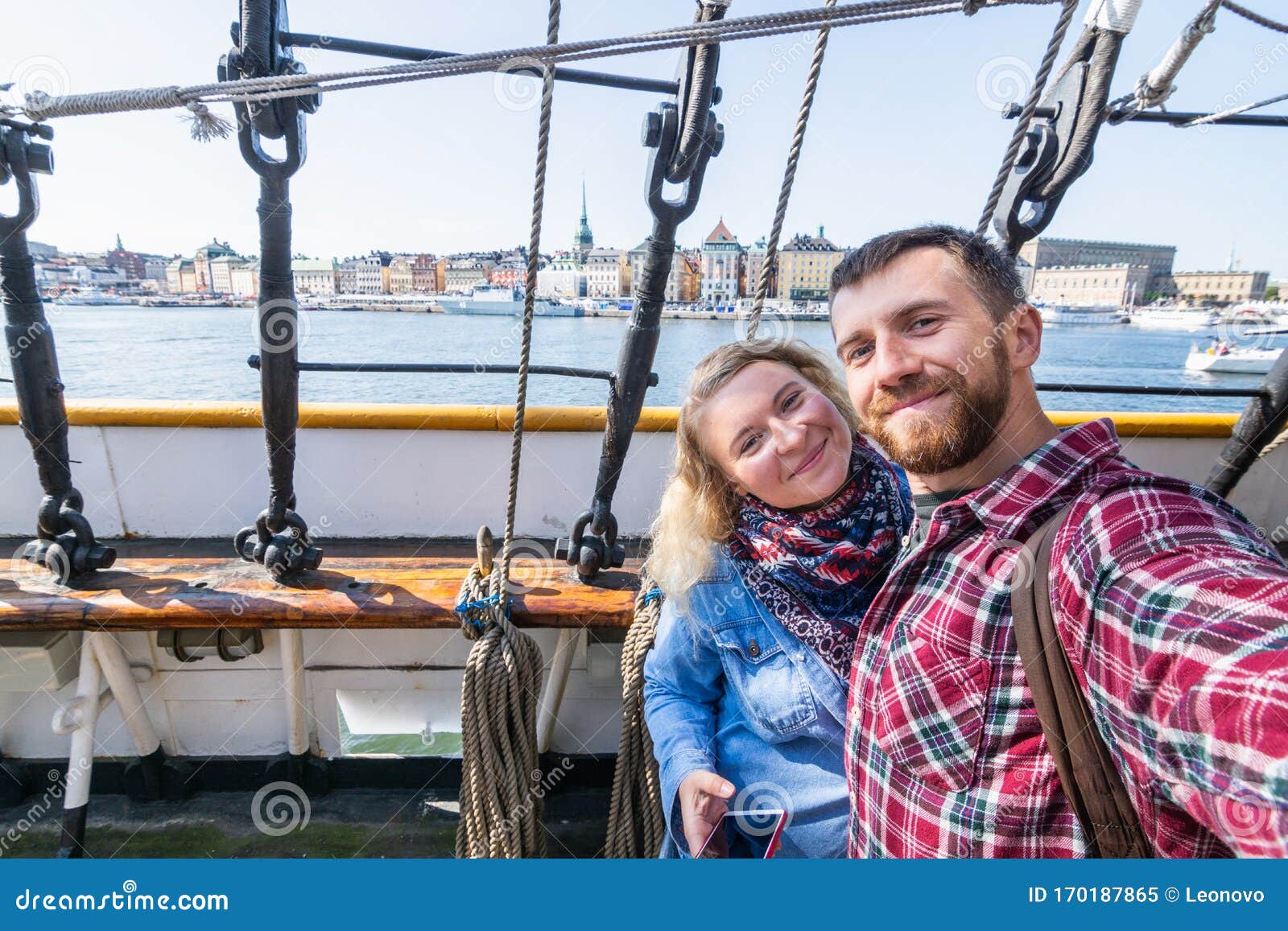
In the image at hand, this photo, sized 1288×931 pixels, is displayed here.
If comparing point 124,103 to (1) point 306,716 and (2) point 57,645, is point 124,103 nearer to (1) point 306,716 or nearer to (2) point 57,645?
(2) point 57,645

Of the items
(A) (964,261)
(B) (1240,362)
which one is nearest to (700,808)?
(A) (964,261)

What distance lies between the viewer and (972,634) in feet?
2.38

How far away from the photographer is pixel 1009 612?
2.33ft

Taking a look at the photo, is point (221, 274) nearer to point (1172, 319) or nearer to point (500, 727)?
point (500, 727)

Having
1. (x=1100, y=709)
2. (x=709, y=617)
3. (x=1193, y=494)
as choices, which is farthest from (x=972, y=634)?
(x=709, y=617)

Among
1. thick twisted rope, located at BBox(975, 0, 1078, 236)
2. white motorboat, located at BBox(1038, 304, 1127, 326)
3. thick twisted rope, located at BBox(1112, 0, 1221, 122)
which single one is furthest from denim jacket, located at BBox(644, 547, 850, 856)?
white motorboat, located at BBox(1038, 304, 1127, 326)

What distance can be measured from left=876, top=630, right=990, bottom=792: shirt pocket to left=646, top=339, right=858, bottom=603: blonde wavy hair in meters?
0.41

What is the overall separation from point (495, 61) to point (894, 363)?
81 cm

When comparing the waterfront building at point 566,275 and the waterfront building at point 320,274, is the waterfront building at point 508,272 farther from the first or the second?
the waterfront building at point 320,274

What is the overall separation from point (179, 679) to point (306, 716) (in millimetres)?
385

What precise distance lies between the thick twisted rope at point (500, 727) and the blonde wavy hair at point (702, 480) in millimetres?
459

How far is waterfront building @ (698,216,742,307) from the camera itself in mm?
17594

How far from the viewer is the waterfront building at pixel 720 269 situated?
17594 mm

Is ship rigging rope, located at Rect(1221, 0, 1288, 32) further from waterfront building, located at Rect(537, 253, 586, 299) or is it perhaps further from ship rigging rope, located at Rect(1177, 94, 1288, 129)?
waterfront building, located at Rect(537, 253, 586, 299)
